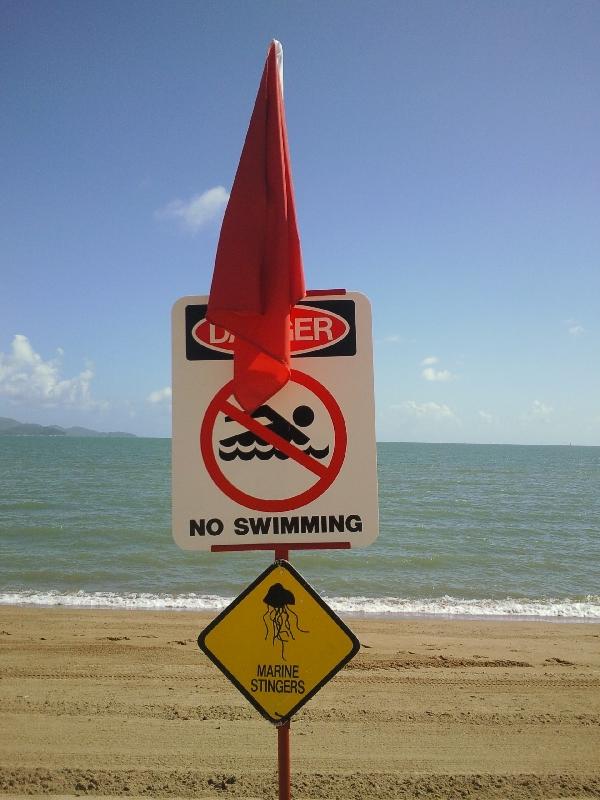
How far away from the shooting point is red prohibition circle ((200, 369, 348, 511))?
2.18 meters

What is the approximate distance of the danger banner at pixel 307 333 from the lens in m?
2.24

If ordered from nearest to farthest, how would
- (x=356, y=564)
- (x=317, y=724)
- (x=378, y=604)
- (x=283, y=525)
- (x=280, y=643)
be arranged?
(x=280, y=643)
(x=283, y=525)
(x=317, y=724)
(x=378, y=604)
(x=356, y=564)

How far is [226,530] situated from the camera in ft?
7.15

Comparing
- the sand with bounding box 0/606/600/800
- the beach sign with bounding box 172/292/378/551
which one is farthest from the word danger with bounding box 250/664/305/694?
the sand with bounding box 0/606/600/800

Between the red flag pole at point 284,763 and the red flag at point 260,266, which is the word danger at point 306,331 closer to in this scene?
the red flag at point 260,266

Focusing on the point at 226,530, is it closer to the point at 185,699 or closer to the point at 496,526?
the point at 185,699

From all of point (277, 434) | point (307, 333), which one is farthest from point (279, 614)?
point (307, 333)

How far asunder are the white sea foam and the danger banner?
8.92 meters

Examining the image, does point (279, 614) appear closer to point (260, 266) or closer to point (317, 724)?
point (260, 266)

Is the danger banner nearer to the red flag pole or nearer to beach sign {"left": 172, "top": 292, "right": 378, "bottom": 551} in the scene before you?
beach sign {"left": 172, "top": 292, "right": 378, "bottom": 551}

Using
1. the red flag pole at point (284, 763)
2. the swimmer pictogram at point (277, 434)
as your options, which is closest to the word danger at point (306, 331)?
the swimmer pictogram at point (277, 434)

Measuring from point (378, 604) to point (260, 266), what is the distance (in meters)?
10.1

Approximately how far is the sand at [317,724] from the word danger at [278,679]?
86.9 inches

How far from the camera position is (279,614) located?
2064mm
